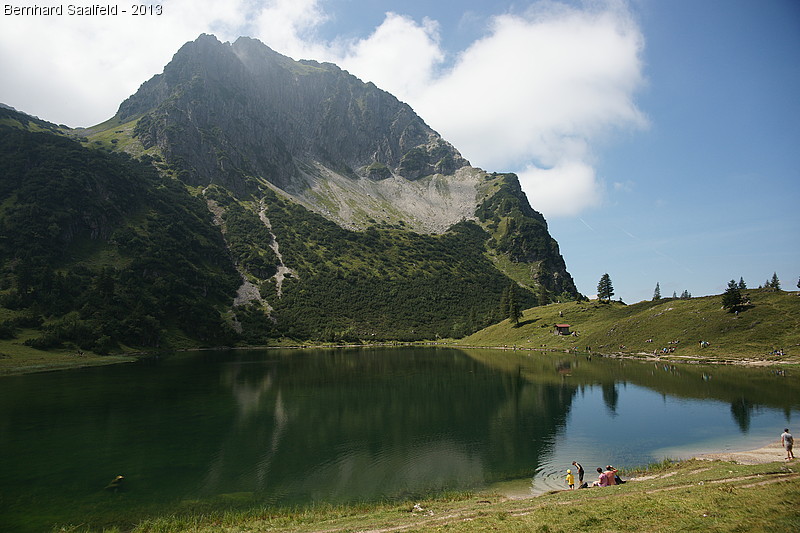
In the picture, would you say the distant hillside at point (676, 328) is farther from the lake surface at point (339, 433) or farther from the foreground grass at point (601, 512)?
the foreground grass at point (601, 512)

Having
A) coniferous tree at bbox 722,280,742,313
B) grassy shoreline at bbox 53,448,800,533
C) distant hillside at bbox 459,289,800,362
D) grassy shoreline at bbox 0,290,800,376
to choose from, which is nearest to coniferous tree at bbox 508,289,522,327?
distant hillside at bbox 459,289,800,362

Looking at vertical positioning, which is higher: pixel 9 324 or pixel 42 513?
pixel 9 324

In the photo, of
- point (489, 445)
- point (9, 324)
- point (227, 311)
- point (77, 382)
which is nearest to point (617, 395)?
point (489, 445)

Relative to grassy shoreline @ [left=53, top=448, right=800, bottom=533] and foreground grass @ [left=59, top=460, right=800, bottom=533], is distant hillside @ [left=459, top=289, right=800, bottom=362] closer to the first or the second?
grassy shoreline @ [left=53, top=448, right=800, bottom=533]

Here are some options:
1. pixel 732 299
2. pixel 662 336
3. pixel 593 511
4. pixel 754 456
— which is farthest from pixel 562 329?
pixel 593 511

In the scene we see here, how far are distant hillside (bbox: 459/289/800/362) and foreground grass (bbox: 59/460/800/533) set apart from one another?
235ft

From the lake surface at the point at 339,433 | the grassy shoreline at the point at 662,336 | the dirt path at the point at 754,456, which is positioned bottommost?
the lake surface at the point at 339,433

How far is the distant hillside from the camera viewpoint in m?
80.4

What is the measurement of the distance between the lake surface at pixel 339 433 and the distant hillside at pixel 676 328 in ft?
40.0

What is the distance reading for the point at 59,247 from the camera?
144 m

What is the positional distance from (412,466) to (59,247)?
167 metres

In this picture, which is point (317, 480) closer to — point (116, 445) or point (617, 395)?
point (116, 445)

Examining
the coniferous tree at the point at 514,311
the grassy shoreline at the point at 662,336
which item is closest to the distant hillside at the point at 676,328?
the grassy shoreline at the point at 662,336

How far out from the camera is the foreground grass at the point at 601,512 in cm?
1490
